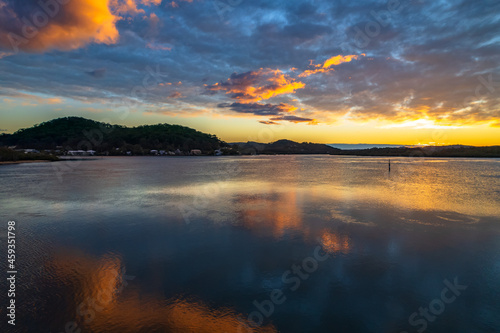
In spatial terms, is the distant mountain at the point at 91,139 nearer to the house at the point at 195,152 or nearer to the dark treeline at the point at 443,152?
the house at the point at 195,152

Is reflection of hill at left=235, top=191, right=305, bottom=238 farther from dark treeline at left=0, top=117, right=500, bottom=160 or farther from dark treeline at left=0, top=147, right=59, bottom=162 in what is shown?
dark treeline at left=0, top=117, right=500, bottom=160

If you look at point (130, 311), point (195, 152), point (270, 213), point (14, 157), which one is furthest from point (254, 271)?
point (195, 152)

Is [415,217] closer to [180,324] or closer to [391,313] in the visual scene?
[391,313]

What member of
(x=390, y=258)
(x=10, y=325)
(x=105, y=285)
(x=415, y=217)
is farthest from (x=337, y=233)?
(x=10, y=325)

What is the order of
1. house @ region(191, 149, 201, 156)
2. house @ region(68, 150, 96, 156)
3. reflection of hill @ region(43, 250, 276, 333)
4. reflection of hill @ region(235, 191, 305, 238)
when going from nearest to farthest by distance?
reflection of hill @ region(43, 250, 276, 333) → reflection of hill @ region(235, 191, 305, 238) → house @ region(68, 150, 96, 156) → house @ region(191, 149, 201, 156)

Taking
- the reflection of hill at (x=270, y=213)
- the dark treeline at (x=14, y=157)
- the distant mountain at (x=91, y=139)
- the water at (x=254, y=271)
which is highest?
the distant mountain at (x=91, y=139)

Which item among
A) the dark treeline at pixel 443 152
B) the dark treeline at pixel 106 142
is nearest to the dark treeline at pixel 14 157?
the dark treeline at pixel 106 142

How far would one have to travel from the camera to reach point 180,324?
197 inches

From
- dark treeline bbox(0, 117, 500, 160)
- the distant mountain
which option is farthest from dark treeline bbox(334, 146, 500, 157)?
the distant mountain

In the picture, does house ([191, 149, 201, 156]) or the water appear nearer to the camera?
the water

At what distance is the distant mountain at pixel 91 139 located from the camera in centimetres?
15038

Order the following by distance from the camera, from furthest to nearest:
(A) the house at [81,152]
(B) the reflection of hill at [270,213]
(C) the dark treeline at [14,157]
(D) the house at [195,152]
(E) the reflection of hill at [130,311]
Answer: (D) the house at [195,152] < (A) the house at [81,152] < (C) the dark treeline at [14,157] < (B) the reflection of hill at [270,213] < (E) the reflection of hill at [130,311]

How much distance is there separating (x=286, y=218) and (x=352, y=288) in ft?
23.0

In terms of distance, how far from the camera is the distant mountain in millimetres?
150375
